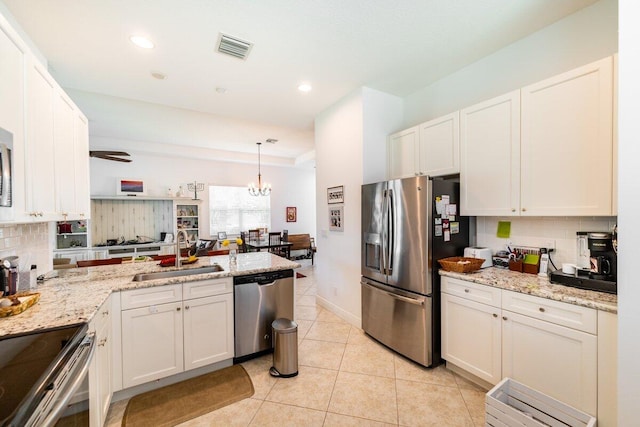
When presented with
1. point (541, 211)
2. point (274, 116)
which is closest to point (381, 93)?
point (274, 116)

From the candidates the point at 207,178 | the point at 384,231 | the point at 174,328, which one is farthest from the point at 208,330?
the point at 207,178

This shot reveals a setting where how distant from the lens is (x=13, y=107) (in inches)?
53.7

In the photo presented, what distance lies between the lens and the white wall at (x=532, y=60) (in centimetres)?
201

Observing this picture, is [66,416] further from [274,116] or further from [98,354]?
[274,116]

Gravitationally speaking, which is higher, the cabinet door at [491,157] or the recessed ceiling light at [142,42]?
the recessed ceiling light at [142,42]

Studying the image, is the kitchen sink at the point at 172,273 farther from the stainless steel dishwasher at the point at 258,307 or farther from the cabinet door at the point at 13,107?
the cabinet door at the point at 13,107

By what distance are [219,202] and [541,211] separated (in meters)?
6.77

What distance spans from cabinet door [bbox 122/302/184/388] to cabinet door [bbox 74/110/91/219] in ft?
3.34

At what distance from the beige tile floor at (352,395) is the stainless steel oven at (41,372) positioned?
3.46ft

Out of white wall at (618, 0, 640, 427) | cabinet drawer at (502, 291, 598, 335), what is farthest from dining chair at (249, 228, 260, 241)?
white wall at (618, 0, 640, 427)

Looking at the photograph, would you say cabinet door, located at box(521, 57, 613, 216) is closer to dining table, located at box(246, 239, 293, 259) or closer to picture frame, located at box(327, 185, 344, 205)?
picture frame, located at box(327, 185, 344, 205)

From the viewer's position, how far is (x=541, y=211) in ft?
6.79

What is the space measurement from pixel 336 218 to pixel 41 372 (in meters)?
3.02

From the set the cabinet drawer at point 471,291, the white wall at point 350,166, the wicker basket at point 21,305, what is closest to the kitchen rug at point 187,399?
the wicker basket at point 21,305
